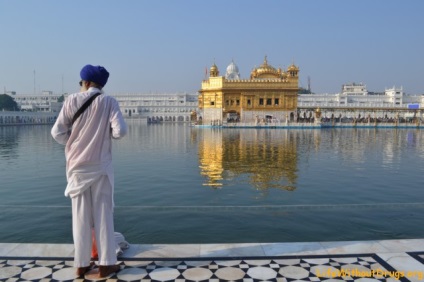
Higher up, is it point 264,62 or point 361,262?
point 264,62

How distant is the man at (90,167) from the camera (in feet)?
10.6

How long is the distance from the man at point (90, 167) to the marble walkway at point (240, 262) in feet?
0.92

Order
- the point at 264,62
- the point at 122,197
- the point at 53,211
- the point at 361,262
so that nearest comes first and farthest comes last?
the point at 361,262 → the point at 53,211 → the point at 122,197 → the point at 264,62

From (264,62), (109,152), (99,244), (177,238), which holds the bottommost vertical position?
(177,238)

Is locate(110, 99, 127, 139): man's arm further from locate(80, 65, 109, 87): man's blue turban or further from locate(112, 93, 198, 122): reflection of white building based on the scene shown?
locate(112, 93, 198, 122): reflection of white building

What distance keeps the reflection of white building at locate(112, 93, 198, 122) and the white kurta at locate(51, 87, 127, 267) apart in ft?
286

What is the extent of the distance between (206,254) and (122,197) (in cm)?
376

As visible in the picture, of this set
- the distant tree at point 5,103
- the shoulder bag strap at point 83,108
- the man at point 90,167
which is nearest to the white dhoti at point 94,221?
the man at point 90,167

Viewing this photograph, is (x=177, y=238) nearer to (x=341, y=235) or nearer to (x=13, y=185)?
(x=341, y=235)

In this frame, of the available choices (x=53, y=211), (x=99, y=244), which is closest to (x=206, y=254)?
(x=99, y=244)

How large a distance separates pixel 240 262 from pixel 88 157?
1.77 metres

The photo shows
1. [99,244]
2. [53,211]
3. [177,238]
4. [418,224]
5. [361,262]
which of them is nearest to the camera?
[99,244]

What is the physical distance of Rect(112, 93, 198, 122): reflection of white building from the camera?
90875 mm

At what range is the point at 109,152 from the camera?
3342 millimetres
